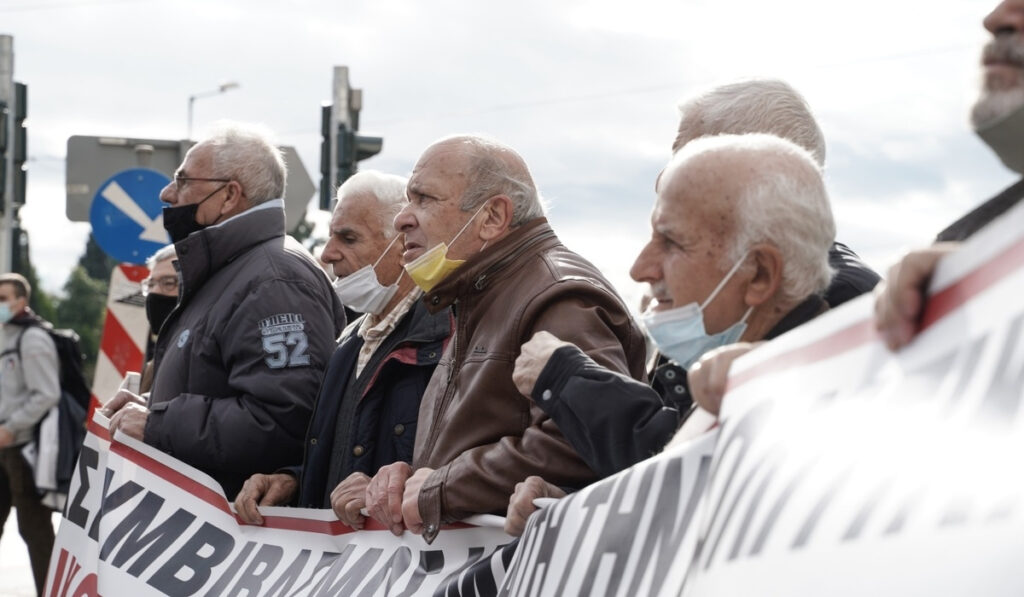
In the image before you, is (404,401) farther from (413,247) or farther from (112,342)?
(112,342)

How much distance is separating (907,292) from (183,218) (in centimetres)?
454

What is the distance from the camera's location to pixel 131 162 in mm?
11672

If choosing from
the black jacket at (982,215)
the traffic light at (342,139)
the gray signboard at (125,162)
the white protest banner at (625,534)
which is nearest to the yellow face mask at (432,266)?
the white protest banner at (625,534)

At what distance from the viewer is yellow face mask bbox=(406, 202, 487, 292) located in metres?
4.53

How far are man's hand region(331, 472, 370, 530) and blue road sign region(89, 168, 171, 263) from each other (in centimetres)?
659

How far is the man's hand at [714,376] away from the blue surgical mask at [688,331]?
434 millimetres

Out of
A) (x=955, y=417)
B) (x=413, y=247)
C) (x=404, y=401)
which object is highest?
(x=955, y=417)

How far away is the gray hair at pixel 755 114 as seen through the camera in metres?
4.04

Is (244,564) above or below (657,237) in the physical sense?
below

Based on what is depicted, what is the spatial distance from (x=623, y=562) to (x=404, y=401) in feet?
7.18

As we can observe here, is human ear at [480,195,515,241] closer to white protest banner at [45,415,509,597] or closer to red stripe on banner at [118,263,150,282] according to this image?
white protest banner at [45,415,509,597]

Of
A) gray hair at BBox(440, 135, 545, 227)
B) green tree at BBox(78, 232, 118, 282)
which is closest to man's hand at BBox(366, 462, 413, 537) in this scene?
gray hair at BBox(440, 135, 545, 227)

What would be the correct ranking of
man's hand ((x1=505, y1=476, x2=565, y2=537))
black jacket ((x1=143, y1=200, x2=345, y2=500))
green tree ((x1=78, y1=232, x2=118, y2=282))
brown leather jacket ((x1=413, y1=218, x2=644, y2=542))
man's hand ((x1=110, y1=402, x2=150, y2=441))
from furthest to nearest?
green tree ((x1=78, y1=232, x2=118, y2=282)) → man's hand ((x1=110, y1=402, x2=150, y2=441)) → black jacket ((x1=143, y1=200, x2=345, y2=500)) → brown leather jacket ((x1=413, y1=218, x2=644, y2=542)) → man's hand ((x1=505, y1=476, x2=565, y2=537))

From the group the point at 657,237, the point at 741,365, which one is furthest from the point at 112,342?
the point at 741,365
